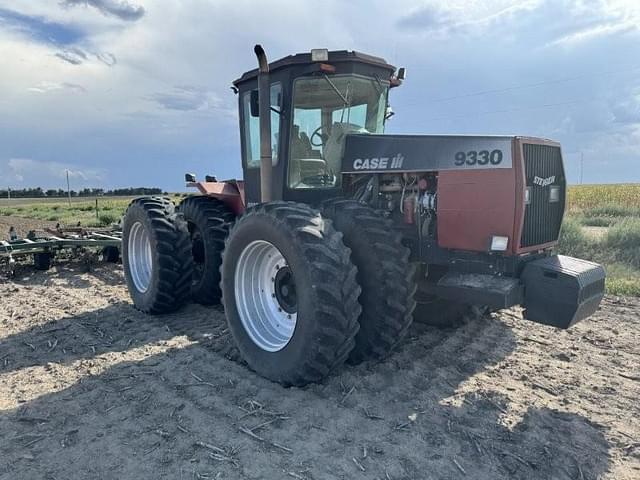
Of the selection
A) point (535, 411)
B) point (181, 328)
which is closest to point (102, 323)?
point (181, 328)

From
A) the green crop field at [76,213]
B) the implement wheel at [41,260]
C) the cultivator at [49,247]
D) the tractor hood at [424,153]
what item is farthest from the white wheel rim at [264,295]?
the green crop field at [76,213]

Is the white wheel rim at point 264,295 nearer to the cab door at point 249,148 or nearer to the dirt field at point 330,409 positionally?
the dirt field at point 330,409

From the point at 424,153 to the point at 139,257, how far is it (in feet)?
14.4

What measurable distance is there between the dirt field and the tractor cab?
180cm

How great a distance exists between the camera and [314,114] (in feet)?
17.5

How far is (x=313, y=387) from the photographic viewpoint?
Answer: 165 inches

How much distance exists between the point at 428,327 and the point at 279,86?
9.79ft

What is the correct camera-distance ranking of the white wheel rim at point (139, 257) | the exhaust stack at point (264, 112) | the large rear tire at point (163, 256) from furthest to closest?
the white wheel rim at point (139, 257) → the large rear tire at point (163, 256) → the exhaust stack at point (264, 112)

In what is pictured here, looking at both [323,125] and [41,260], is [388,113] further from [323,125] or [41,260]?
[41,260]

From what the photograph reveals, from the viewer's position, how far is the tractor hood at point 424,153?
4074mm

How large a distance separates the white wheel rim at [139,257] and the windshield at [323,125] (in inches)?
108

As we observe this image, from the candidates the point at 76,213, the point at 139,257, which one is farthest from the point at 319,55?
the point at 76,213

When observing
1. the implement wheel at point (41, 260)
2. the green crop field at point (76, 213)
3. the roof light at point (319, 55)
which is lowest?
the green crop field at point (76, 213)

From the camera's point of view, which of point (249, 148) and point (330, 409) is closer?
point (330, 409)
